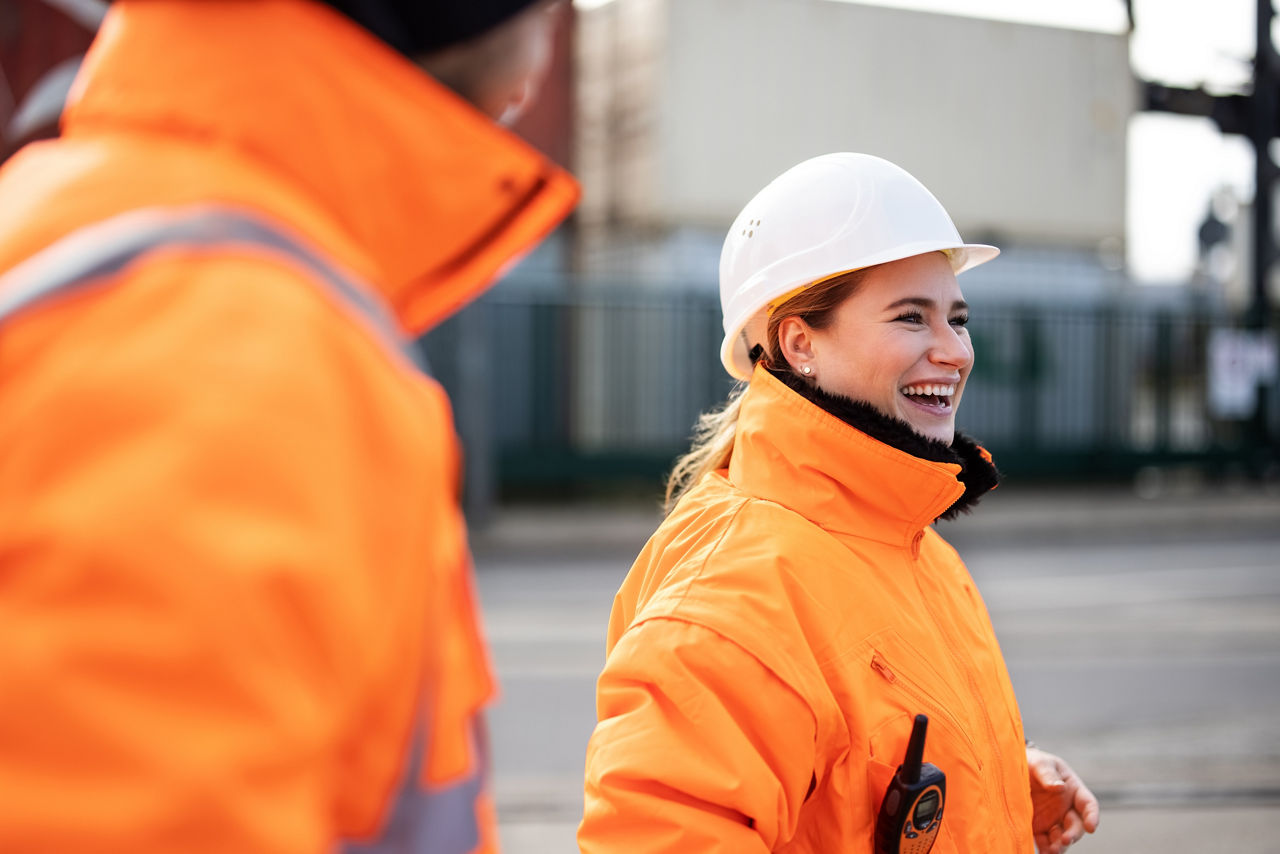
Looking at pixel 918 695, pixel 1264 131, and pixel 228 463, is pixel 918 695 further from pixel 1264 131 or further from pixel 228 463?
pixel 1264 131

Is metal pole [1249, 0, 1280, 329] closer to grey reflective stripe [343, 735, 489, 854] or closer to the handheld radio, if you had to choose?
the handheld radio

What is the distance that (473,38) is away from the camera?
2.84ft

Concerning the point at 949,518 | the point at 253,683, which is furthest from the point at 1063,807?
the point at 253,683

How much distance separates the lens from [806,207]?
2057mm

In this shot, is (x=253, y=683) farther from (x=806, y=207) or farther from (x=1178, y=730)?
(x=1178, y=730)

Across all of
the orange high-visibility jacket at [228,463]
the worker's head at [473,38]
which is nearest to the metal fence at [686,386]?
the worker's head at [473,38]

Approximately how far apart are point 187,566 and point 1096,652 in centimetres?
752

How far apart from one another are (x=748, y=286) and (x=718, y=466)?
0.34 metres

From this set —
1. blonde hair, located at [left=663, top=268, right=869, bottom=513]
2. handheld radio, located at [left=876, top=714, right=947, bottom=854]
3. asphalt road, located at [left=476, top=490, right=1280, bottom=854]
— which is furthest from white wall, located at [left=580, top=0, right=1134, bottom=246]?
handheld radio, located at [left=876, top=714, right=947, bottom=854]

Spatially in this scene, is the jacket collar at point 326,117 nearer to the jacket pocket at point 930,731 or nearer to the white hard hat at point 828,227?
the jacket pocket at point 930,731

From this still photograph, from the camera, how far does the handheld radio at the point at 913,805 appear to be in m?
1.59

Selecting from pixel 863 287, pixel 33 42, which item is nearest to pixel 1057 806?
pixel 863 287

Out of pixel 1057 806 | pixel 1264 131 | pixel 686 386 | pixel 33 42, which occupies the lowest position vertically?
pixel 686 386

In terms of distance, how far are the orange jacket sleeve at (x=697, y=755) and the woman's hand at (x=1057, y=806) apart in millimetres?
657
